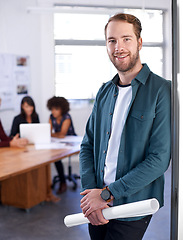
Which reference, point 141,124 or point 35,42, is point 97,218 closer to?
point 141,124

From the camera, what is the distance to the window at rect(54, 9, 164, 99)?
5418 mm

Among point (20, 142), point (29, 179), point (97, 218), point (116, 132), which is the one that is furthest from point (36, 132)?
point (97, 218)

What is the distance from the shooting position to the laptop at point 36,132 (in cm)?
342

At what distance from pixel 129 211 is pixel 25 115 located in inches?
136

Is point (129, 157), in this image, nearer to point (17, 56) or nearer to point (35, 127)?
point (35, 127)

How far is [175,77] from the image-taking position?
1.19 metres

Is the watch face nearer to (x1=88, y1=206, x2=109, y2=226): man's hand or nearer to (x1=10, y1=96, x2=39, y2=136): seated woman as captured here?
(x1=88, y1=206, x2=109, y2=226): man's hand

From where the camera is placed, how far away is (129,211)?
1092mm

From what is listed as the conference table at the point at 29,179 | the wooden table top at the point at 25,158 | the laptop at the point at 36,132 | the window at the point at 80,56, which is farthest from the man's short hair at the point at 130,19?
the window at the point at 80,56

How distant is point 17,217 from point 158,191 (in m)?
2.29

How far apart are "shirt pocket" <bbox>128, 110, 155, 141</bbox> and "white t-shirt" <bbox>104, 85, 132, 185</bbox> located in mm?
66

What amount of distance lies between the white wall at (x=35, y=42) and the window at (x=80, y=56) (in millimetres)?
164

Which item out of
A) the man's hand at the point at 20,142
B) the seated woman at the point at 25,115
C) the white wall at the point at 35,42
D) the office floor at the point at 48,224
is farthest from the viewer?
the white wall at the point at 35,42

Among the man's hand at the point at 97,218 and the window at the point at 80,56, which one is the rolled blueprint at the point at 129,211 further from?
the window at the point at 80,56
